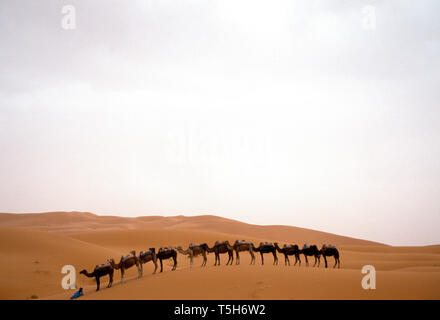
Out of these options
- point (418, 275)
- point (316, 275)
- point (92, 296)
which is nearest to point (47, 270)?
point (92, 296)

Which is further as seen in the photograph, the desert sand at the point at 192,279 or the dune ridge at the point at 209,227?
the dune ridge at the point at 209,227

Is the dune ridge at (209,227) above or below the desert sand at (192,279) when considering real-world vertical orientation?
below

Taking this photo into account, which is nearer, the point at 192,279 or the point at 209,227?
the point at 192,279

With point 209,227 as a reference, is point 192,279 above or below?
above

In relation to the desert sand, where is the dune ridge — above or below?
below

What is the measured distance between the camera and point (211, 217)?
93.8 m

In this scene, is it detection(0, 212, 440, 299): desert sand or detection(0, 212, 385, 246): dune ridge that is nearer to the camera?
detection(0, 212, 440, 299): desert sand
